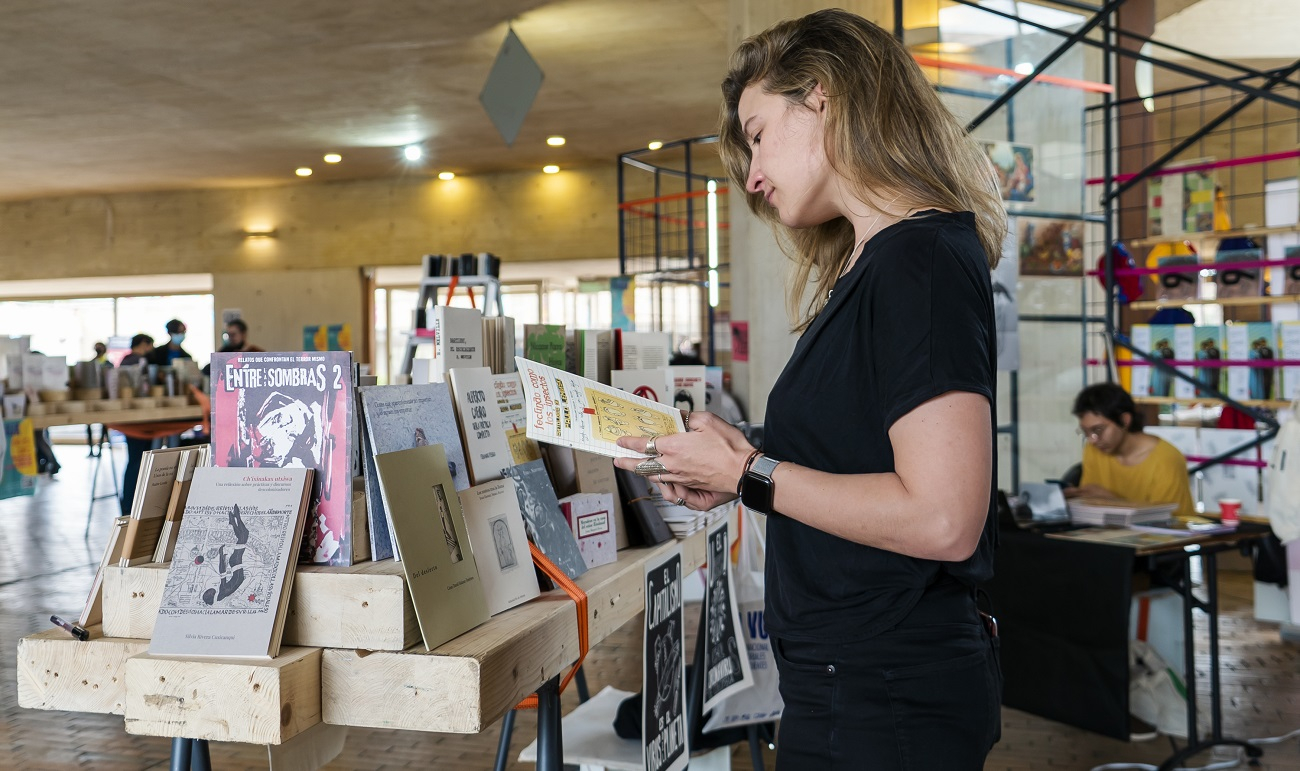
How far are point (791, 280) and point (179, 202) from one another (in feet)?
49.9

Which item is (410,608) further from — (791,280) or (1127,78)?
(1127,78)

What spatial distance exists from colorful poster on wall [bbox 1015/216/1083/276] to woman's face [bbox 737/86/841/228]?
431cm

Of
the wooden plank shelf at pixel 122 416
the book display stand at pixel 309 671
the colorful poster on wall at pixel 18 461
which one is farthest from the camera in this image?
the wooden plank shelf at pixel 122 416

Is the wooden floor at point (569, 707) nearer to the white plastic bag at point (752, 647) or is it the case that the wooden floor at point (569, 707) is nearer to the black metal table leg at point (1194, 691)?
the black metal table leg at point (1194, 691)

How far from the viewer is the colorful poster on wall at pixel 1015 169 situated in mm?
5082

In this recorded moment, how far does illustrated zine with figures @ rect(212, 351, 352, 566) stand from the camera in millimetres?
1424

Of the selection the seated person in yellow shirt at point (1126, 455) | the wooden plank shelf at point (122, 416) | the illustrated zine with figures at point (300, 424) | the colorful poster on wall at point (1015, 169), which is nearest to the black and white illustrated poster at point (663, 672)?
the illustrated zine with figures at point (300, 424)

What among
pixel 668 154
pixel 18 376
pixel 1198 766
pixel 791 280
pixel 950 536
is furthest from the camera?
pixel 668 154

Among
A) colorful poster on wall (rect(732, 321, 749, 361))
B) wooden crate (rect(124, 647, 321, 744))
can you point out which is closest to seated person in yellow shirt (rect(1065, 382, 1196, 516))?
colorful poster on wall (rect(732, 321, 749, 361))

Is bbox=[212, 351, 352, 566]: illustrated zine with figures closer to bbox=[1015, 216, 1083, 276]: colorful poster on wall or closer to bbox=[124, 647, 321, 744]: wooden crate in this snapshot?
bbox=[124, 647, 321, 744]: wooden crate

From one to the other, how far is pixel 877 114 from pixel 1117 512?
2955 mm

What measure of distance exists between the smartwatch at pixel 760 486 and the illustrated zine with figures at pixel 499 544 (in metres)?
0.53

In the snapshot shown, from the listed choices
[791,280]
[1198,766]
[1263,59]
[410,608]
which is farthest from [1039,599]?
[1263,59]

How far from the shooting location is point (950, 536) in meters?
1.01
